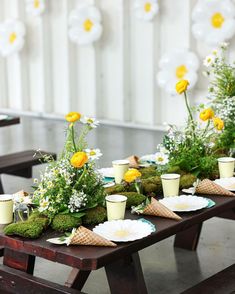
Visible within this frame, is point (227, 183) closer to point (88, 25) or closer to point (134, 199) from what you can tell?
point (134, 199)

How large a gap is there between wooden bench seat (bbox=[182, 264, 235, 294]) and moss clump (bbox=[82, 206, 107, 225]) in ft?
1.61

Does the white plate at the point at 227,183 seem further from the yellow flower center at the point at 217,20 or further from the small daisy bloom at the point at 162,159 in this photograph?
the yellow flower center at the point at 217,20

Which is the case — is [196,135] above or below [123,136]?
above

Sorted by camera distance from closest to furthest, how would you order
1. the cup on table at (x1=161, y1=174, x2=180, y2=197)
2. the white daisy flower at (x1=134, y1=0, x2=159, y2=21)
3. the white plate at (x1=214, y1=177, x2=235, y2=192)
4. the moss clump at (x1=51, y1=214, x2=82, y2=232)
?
the moss clump at (x1=51, y1=214, x2=82, y2=232)
the cup on table at (x1=161, y1=174, x2=180, y2=197)
the white plate at (x1=214, y1=177, x2=235, y2=192)
the white daisy flower at (x1=134, y1=0, x2=159, y2=21)

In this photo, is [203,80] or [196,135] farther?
[203,80]

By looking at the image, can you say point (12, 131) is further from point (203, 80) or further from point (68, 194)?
point (68, 194)

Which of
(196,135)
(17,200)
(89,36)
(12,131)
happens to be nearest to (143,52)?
(89,36)

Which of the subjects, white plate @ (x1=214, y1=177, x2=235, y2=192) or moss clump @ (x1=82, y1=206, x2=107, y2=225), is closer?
moss clump @ (x1=82, y1=206, x2=107, y2=225)

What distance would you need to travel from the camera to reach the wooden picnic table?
2.68 meters

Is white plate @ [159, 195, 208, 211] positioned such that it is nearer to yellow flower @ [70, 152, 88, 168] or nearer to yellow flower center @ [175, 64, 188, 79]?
yellow flower @ [70, 152, 88, 168]

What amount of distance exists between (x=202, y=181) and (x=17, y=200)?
0.96 m

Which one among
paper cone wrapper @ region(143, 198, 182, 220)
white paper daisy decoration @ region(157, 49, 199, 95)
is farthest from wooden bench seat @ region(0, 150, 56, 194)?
white paper daisy decoration @ region(157, 49, 199, 95)

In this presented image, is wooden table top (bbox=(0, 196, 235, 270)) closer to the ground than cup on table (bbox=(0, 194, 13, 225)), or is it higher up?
closer to the ground

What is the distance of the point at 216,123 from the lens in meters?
3.62
